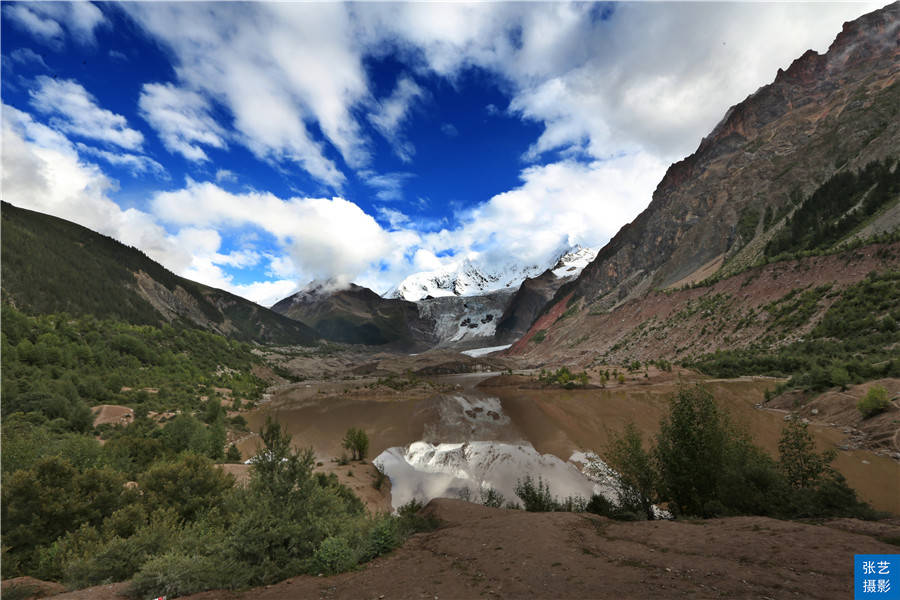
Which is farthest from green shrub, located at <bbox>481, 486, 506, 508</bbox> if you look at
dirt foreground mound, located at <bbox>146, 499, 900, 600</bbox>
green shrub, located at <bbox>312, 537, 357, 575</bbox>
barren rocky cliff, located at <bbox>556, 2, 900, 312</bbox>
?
barren rocky cliff, located at <bbox>556, 2, 900, 312</bbox>

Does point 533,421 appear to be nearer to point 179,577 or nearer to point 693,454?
point 693,454

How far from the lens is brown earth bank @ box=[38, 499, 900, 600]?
5.88 metres

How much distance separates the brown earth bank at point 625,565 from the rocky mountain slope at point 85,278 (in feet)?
283

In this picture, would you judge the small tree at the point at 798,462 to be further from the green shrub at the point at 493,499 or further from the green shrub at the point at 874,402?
the green shrub at the point at 874,402

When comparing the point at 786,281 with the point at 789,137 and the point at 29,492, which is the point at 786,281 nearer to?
the point at 789,137

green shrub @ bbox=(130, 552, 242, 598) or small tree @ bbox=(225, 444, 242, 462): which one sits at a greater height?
green shrub @ bbox=(130, 552, 242, 598)

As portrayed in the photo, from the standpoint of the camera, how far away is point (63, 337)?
48.9 m

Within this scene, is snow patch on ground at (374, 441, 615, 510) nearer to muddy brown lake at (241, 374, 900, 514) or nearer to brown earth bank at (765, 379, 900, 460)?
muddy brown lake at (241, 374, 900, 514)

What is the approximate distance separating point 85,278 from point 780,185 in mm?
149788

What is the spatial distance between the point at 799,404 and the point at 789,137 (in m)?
83.0

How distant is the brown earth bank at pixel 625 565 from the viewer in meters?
5.88

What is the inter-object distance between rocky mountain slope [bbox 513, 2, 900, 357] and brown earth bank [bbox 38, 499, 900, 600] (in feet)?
162

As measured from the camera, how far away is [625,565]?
7.17m

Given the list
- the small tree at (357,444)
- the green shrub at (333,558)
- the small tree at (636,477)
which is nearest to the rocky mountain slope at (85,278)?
the small tree at (357,444)
